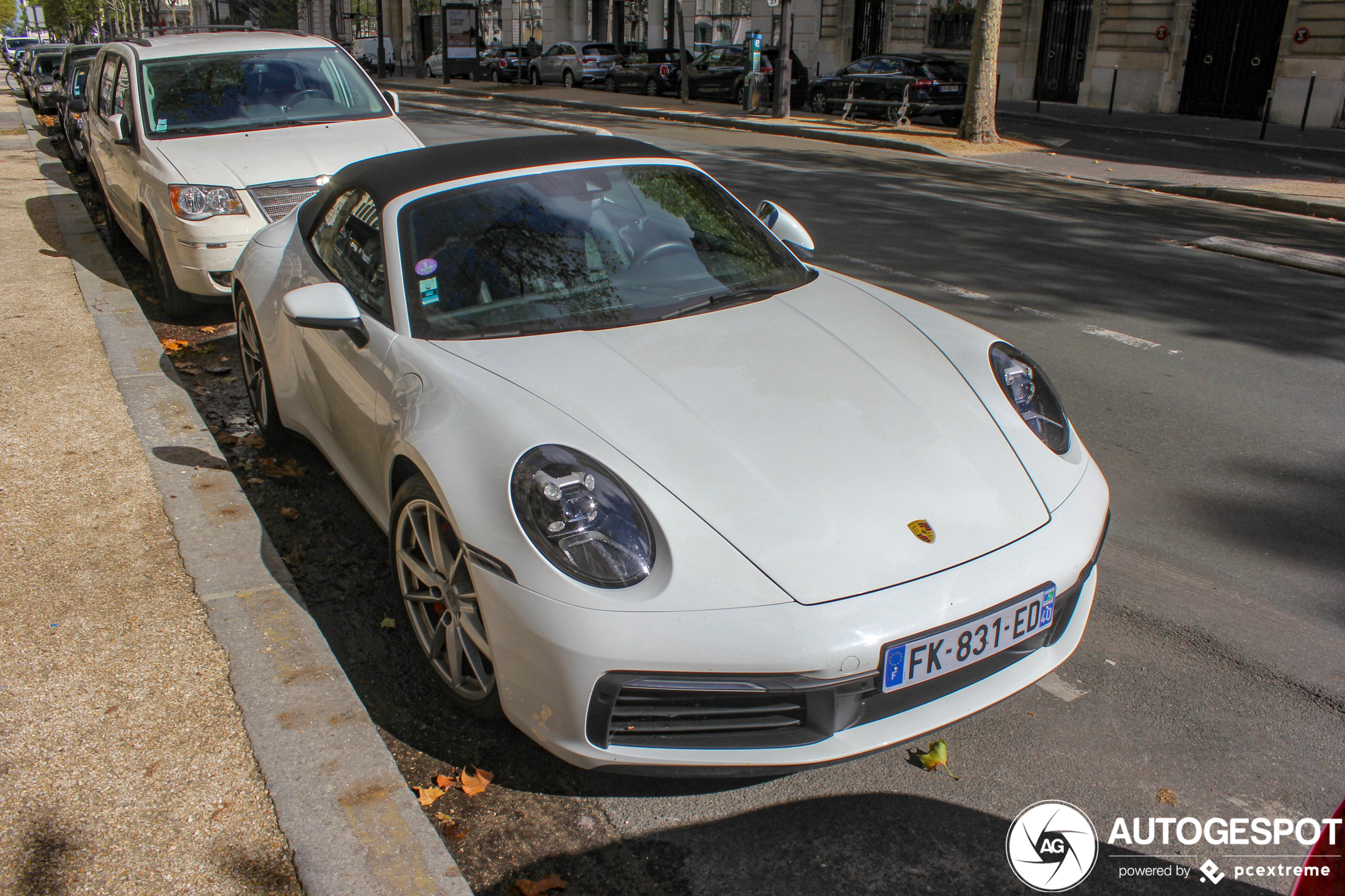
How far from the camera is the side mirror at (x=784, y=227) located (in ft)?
14.0

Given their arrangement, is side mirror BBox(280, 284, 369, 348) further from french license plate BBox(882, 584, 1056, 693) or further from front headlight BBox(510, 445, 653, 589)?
french license plate BBox(882, 584, 1056, 693)

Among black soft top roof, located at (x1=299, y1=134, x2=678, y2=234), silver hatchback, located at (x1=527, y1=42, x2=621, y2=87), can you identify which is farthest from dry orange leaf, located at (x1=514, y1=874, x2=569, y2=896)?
silver hatchback, located at (x1=527, y1=42, x2=621, y2=87)

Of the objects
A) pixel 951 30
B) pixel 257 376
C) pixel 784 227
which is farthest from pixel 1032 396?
pixel 951 30

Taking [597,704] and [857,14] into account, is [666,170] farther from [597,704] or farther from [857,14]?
[857,14]

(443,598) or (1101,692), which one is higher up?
(443,598)

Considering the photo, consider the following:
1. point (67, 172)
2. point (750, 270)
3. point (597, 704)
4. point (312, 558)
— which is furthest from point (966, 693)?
point (67, 172)

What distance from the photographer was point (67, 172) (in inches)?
526

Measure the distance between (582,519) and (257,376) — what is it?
9.24 ft

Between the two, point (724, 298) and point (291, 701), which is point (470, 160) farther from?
point (291, 701)

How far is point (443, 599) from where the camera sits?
9.14ft

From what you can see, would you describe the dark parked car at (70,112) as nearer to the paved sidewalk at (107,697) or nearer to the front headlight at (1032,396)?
the paved sidewalk at (107,697)

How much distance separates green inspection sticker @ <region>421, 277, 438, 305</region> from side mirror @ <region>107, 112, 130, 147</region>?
4.97 metres

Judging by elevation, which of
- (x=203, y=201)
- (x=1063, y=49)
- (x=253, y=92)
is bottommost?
(x=203, y=201)

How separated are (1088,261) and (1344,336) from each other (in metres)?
2.30
